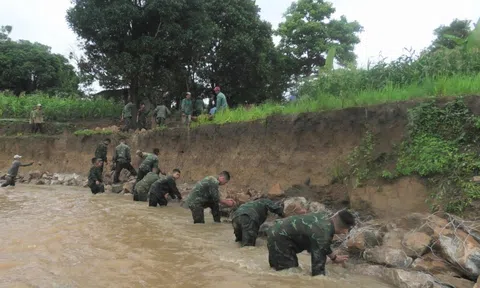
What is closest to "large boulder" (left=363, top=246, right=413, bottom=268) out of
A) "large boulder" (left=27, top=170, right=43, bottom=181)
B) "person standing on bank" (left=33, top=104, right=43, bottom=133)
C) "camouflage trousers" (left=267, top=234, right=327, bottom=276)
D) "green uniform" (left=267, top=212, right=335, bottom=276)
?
"green uniform" (left=267, top=212, right=335, bottom=276)

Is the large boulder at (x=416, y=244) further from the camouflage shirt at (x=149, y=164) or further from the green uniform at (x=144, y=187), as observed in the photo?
the camouflage shirt at (x=149, y=164)

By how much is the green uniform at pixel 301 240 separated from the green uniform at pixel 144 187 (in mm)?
6458

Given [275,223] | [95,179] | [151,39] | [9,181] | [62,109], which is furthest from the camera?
[62,109]

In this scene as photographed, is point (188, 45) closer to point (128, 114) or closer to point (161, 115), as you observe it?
point (161, 115)

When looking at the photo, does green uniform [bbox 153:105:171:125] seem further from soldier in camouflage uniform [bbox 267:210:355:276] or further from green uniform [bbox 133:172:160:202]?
soldier in camouflage uniform [bbox 267:210:355:276]

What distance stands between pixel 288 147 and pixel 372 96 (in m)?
2.42

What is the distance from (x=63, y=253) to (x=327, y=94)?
6.98m

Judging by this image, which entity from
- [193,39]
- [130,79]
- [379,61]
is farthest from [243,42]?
[379,61]

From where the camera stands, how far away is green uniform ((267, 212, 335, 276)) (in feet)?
16.0

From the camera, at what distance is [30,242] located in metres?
6.39

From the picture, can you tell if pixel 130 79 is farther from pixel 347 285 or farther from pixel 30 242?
pixel 347 285

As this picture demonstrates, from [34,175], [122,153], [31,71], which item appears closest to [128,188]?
[122,153]

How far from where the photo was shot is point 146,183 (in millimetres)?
11148

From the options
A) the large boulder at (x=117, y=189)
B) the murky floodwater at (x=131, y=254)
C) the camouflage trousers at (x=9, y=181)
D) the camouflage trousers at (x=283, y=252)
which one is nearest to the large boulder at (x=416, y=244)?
the murky floodwater at (x=131, y=254)
